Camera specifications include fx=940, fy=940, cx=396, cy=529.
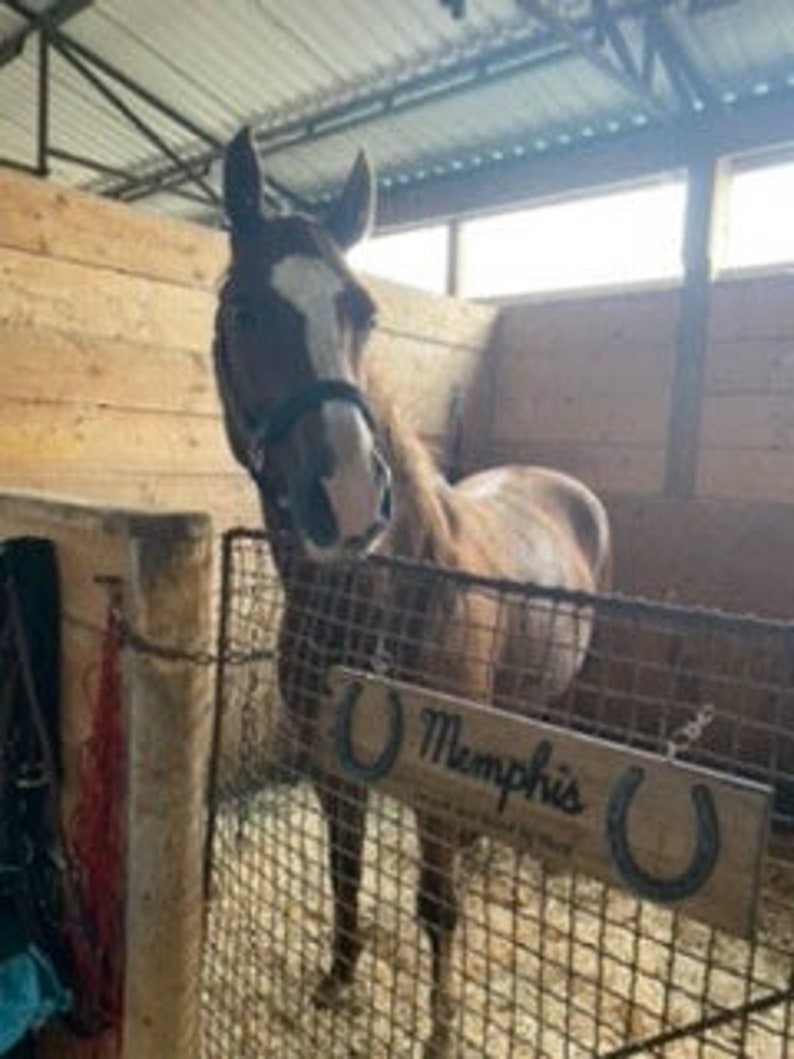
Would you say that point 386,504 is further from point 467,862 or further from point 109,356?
point 109,356

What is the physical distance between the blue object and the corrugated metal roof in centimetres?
232

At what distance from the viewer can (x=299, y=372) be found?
4.50 feet

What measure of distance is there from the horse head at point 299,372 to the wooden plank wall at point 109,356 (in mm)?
709

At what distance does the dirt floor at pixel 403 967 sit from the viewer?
106cm

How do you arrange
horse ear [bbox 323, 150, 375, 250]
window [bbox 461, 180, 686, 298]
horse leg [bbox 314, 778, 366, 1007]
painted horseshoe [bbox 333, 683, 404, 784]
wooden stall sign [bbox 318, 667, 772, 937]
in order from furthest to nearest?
window [bbox 461, 180, 686, 298], horse ear [bbox 323, 150, 375, 250], horse leg [bbox 314, 778, 366, 1007], painted horseshoe [bbox 333, 683, 404, 784], wooden stall sign [bbox 318, 667, 772, 937]

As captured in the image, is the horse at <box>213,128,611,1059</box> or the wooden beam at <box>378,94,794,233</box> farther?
the wooden beam at <box>378,94,794,233</box>

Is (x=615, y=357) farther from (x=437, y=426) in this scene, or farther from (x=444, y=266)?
(x=444, y=266)

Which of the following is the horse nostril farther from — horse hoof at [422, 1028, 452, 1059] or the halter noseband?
horse hoof at [422, 1028, 452, 1059]

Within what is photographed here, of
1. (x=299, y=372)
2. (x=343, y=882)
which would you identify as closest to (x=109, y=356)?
(x=299, y=372)

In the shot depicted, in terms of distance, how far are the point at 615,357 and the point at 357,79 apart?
127cm

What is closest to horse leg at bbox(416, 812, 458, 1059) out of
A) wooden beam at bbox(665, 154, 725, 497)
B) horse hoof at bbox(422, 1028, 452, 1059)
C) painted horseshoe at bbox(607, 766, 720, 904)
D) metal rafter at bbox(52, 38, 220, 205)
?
horse hoof at bbox(422, 1028, 452, 1059)

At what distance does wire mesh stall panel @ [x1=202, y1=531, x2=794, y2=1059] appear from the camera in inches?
27.3

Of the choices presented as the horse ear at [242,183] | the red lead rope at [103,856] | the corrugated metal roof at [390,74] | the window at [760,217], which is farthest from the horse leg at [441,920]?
the window at [760,217]

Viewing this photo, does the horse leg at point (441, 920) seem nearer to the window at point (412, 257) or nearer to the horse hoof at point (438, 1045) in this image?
the horse hoof at point (438, 1045)
